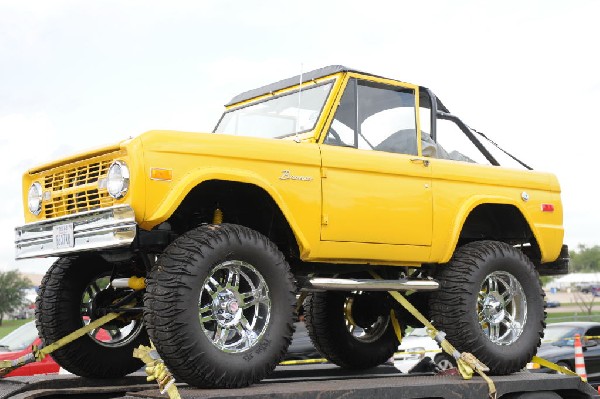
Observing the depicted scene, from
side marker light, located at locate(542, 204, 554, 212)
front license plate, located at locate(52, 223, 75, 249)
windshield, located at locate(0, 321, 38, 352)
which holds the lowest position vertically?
windshield, located at locate(0, 321, 38, 352)

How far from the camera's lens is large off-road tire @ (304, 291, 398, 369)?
8047 mm

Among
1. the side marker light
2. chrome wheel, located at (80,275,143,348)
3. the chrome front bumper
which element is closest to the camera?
the chrome front bumper

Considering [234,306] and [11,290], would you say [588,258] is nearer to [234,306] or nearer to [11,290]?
[11,290]

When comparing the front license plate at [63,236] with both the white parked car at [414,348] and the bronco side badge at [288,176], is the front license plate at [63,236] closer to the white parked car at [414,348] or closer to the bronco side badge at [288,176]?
the bronco side badge at [288,176]

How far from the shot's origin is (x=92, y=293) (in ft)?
22.2

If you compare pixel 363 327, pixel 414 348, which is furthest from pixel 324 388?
pixel 414 348

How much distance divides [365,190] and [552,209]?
7.22 feet

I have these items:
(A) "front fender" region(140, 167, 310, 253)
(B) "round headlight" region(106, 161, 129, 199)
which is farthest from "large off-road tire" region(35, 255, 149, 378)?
(A) "front fender" region(140, 167, 310, 253)

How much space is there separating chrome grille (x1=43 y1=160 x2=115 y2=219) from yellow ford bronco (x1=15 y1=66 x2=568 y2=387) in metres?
0.01

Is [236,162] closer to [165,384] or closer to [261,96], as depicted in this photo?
[165,384]

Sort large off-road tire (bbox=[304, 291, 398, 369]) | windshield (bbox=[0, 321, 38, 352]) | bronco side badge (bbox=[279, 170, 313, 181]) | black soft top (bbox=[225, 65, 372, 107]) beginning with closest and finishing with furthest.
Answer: bronco side badge (bbox=[279, 170, 313, 181]) → black soft top (bbox=[225, 65, 372, 107]) → large off-road tire (bbox=[304, 291, 398, 369]) → windshield (bbox=[0, 321, 38, 352])

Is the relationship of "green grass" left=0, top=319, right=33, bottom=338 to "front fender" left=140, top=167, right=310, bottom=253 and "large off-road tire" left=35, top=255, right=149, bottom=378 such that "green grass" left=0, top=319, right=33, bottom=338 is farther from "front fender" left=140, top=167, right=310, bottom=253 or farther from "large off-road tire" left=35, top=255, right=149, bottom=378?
"front fender" left=140, top=167, right=310, bottom=253

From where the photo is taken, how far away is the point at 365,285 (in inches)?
247

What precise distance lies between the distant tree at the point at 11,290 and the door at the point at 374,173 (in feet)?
281
